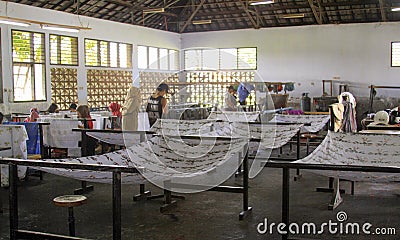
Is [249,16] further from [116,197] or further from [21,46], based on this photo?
[116,197]

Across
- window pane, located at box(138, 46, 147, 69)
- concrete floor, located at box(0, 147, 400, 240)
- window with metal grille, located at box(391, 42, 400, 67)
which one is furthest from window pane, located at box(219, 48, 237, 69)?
concrete floor, located at box(0, 147, 400, 240)

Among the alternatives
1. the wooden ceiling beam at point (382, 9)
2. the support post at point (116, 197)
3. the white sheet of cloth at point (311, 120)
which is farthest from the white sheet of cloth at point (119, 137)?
the wooden ceiling beam at point (382, 9)

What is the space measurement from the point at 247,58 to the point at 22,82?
26.7 ft

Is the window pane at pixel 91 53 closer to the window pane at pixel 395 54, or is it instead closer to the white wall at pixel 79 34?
the white wall at pixel 79 34

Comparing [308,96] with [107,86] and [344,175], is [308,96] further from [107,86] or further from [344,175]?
[344,175]

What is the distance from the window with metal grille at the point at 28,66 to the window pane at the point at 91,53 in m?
1.43

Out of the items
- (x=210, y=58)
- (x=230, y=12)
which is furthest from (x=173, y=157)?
(x=210, y=58)

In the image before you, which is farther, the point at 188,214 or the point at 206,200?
the point at 206,200

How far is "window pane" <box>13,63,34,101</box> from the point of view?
32.9 ft

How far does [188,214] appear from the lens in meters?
4.64

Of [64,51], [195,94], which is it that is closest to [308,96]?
[195,94]

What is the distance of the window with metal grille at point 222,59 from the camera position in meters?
15.9

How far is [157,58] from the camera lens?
49.3 feet

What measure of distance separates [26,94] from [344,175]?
8.28m
